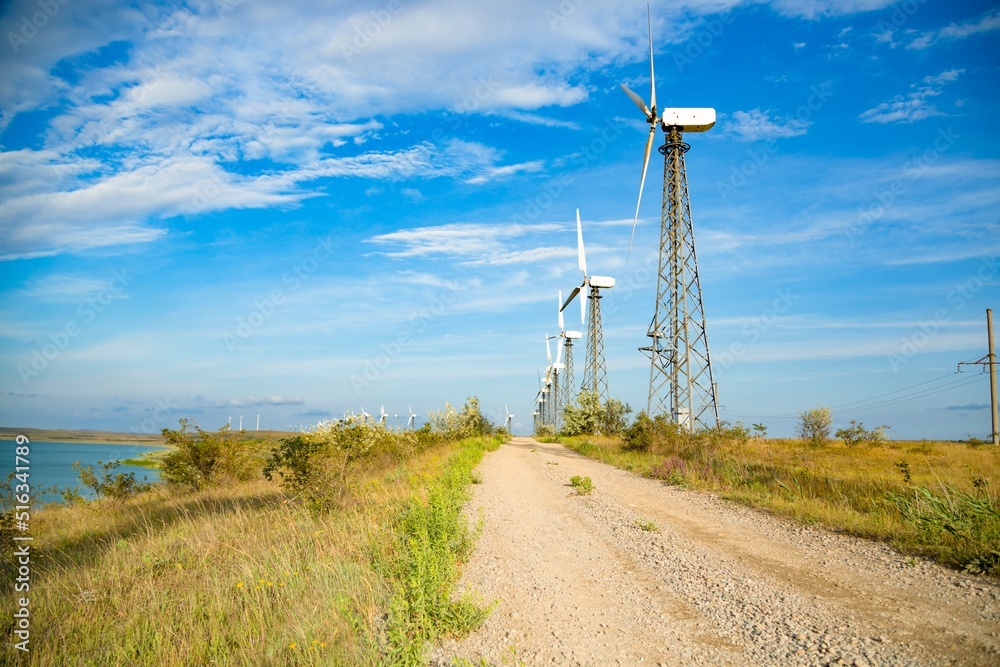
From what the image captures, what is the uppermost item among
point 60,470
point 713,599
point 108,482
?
point 713,599

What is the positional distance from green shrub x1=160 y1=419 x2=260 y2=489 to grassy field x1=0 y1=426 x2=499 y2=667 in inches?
351

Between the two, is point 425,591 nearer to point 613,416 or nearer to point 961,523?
point 961,523

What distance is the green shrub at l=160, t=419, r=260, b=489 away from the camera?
20344 mm

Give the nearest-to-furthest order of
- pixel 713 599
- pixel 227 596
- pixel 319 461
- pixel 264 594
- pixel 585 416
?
pixel 713 599 → pixel 264 594 → pixel 227 596 → pixel 319 461 → pixel 585 416

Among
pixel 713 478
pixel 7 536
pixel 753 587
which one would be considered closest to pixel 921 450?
pixel 713 478

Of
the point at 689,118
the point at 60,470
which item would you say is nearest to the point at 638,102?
the point at 689,118

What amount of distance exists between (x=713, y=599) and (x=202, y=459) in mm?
19836

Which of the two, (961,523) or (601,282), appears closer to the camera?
(961,523)

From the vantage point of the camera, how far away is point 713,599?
6.27 meters

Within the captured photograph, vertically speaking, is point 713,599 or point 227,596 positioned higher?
point 713,599

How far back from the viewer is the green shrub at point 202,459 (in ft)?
66.7

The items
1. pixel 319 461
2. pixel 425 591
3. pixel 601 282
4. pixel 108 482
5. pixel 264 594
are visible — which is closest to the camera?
pixel 425 591

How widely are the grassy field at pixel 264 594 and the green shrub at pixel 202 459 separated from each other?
29.3ft

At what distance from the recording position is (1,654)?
5.80m
